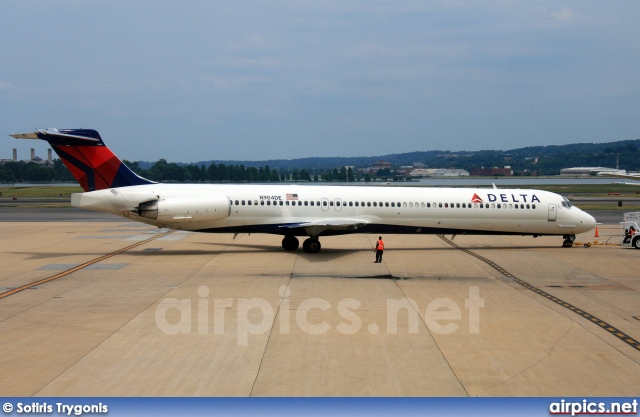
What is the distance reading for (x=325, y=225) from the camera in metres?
29.9

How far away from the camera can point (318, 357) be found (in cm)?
1355

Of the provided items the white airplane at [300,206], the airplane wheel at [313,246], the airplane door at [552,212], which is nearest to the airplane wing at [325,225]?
the white airplane at [300,206]

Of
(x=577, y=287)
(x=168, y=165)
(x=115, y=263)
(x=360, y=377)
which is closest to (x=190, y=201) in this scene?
(x=115, y=263)

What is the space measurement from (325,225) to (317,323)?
44.2 ft

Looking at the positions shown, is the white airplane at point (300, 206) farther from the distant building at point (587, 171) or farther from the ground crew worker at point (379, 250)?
the distant building at point (587, 171)

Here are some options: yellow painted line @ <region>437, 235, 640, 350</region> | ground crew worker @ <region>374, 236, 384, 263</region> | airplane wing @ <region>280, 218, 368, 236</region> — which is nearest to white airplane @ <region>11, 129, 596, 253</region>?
airplane wing @ <region>280, 218, 368, 236</region>

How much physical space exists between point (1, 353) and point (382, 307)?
31.4 feet

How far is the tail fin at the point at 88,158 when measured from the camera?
29.3 m

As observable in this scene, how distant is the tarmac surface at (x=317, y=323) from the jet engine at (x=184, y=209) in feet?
5.88

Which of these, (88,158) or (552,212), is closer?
(88,158)

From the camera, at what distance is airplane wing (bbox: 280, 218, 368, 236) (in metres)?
30.0

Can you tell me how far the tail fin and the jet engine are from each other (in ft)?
5.92

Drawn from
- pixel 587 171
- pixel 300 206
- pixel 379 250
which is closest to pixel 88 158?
pixel 300 206

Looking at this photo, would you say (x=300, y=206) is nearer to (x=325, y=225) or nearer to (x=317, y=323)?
(x=325, y=225)
